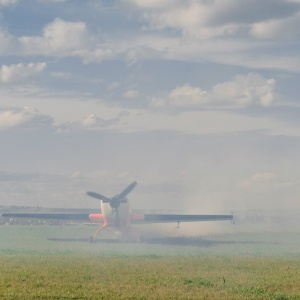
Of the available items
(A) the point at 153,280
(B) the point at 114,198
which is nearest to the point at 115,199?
(B) the point at 114,198

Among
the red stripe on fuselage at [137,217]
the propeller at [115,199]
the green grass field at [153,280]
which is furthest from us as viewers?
the red stripe on fuselage at [137,217]

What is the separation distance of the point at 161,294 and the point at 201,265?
56.6 feet

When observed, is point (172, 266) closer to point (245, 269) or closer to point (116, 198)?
point (245, 269)

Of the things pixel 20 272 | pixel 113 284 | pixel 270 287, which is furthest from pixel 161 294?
pixel 20 272

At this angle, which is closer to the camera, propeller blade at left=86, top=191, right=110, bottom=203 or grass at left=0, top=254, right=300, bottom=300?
grass at left=0, top=254, right=300, bottom=300

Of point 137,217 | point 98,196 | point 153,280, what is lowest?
point 153,280

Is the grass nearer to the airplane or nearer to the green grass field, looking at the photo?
the green grass field

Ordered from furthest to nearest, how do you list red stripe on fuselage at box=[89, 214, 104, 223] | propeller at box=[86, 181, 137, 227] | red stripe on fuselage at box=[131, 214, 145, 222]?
1. red stripe on fuselage at box=[89, 214, 104, 223]
2. red stripe on fuselage at box=[131, 214, 145, 222]
3. propeller at box=[86, 181, 137, 227]

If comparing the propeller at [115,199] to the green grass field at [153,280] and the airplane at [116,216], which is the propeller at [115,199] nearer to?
the airplane at [116,216]

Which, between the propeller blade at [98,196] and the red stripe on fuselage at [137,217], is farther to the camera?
the red stripe on fuselage at [137,217]

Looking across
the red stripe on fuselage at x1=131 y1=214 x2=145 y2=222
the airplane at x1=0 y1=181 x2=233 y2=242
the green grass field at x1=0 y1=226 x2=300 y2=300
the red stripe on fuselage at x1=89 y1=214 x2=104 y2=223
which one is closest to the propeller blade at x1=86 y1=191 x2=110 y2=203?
the airplane at x1=0 y1=181 x2=233 y2=242

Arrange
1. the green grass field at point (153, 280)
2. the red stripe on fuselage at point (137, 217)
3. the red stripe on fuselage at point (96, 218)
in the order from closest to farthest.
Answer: the green grass field at point (153, 280) → the red stripe on fuselage at point (137, 217) → the red stripe on fuselage at point (96, 218)

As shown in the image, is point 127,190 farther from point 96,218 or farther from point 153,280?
point 153,280

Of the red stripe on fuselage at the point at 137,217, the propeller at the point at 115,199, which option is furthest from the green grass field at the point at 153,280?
the red stripe on fuselage at the point at 137,217
